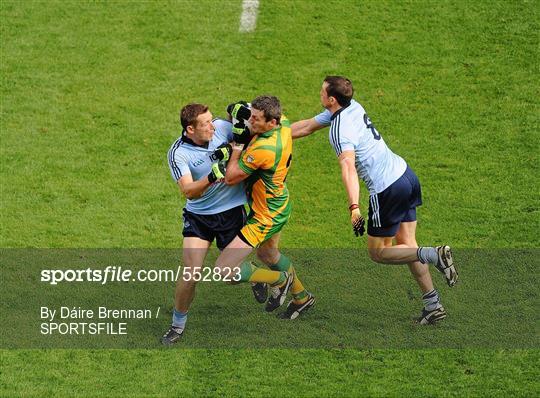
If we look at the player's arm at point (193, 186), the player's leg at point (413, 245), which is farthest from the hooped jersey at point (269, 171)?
the player's leg at point (413, 245)

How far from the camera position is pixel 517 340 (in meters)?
10.3

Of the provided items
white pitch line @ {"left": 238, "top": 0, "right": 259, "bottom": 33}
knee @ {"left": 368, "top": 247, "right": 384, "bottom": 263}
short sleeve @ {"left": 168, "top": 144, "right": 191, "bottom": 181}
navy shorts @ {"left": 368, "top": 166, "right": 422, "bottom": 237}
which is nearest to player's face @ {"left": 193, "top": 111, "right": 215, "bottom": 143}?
short sleeve @ {"left": 168, "top": 144, "right": 191, "bottom": 181}

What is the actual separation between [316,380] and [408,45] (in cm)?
637

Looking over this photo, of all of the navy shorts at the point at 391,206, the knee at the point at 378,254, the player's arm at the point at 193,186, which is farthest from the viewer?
the knee at the point at 378,254

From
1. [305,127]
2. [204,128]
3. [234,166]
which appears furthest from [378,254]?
[204,128]

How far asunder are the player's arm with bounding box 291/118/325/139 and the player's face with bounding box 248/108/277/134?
84 cm

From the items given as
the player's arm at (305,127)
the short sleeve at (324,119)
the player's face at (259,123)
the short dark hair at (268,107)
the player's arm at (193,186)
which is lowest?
the player's arm at (193,186)

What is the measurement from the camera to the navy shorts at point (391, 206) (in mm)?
10406

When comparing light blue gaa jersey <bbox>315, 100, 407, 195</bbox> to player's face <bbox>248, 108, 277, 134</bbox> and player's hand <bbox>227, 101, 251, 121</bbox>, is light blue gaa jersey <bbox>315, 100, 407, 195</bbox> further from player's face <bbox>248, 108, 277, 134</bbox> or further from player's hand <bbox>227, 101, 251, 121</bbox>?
player's hand <bbox>227, 101, 251, 121</bbox>

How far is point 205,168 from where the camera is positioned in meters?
10.2

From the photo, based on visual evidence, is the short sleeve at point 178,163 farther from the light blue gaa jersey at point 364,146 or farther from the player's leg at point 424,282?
the player's leg at point 424,282

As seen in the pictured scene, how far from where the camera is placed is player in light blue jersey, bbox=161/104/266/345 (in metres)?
9.97

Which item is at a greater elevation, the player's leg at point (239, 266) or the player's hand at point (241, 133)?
the player's hand at point (241, 133)

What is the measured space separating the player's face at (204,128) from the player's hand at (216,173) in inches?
14.7
